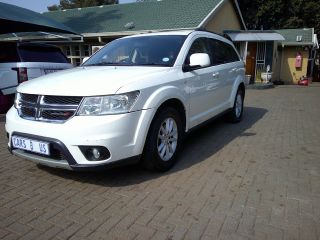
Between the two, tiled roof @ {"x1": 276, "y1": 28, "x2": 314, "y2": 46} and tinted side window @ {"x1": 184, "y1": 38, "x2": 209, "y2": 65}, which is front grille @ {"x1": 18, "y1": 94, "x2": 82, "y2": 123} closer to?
tinted side window @ {"x1": 184, "y1": 38, "x2": 209, "y2": 65}

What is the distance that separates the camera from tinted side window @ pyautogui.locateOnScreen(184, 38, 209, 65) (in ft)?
15.5

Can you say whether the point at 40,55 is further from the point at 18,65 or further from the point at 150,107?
the point at 150,107

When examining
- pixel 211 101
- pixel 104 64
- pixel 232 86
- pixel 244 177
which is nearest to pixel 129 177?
pixel 244 177

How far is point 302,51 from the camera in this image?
21.8 m

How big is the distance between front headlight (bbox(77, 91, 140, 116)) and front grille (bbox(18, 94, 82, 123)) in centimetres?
9

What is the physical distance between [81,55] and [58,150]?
16.1m

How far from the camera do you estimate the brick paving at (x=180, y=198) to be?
2928 mm

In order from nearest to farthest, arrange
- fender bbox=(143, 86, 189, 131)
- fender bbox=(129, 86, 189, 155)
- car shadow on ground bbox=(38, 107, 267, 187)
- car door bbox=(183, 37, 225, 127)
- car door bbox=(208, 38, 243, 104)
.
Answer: fender bbox=(129, 86, 189, 155)
fender bbox=(143, 86, 189, 131)
car shadow on ground bbox=(38, 107, 267, 187)
car door bbox=(183, 37, 225, 127)
car door bbox=(208, 38, 243, 104)

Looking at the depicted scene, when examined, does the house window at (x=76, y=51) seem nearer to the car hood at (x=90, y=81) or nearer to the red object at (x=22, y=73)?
the red object at (x=22, y=73)

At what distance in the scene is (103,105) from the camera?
11.1ft

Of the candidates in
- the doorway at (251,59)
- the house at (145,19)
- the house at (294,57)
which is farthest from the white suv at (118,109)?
the house at (294,57)

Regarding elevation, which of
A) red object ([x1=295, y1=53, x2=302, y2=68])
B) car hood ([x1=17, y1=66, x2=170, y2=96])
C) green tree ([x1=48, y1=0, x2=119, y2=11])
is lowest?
red object ([x1=295, y1=53, x2=302, y2=68])

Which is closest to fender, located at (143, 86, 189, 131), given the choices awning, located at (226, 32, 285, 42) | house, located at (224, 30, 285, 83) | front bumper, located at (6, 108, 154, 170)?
front bumper, located at (6, 108, 154, 170)

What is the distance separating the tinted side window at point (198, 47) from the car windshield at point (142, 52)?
19 cm
